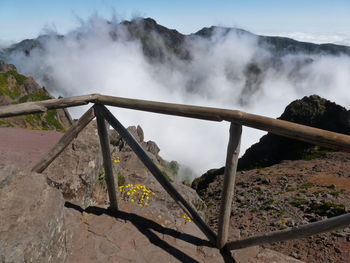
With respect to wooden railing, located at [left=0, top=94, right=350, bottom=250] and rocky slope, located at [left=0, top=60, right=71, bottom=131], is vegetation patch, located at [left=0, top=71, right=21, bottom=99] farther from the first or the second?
wooden railing, located at [left=0, top=94, right=350, bottom=250]

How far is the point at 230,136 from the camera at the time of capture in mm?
4777

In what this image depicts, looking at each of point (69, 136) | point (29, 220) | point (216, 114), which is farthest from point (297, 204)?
point (29, 220)

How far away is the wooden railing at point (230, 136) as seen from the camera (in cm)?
408

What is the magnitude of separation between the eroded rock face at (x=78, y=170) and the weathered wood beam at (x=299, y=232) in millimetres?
3794

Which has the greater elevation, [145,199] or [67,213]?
[67,213]

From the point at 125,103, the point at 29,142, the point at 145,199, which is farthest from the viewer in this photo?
the point at 29,142

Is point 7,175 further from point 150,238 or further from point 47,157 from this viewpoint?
point 150,238

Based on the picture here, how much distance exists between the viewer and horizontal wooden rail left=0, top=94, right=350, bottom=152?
3914mm

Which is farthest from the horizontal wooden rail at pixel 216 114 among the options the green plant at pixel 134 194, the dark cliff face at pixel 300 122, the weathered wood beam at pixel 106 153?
the dark cliff face at pixel 300 122

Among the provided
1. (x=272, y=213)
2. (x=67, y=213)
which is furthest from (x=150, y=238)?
(x=272, y=213)

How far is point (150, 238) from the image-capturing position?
6164 millimetres

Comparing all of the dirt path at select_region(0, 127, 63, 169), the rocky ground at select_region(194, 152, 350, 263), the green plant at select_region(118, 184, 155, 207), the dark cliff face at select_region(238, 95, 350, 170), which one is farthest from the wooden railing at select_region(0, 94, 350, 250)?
the dark cliff face at select_region(238, 95, 350, 170)

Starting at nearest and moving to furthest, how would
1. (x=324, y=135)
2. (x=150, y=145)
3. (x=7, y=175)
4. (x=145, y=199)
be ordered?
1. (x=324, y=135)
2. (x=7, y=175)
3. (x=145, y=199)
4. (x=150, y=145)

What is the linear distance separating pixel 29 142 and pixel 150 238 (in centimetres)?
831
